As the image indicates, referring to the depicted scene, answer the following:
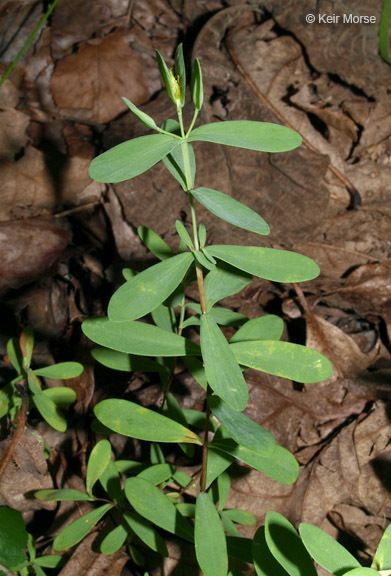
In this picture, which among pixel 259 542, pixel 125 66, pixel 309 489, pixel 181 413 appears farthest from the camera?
pixel 125 66

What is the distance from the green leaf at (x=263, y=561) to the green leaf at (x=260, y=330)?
1.63ft

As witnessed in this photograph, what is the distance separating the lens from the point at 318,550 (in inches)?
38.8

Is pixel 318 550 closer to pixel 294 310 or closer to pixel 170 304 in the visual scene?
pixel 170 304

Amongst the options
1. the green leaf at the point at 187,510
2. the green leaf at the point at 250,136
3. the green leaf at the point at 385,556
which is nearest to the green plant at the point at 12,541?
the green leaf at the point at 187,510

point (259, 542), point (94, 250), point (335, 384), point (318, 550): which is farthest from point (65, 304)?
point (318, 550)

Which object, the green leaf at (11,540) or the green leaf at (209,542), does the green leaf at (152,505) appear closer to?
the green leaf at (209,542)

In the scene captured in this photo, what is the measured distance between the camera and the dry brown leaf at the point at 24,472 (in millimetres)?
1881

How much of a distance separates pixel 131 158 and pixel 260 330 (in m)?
0.64

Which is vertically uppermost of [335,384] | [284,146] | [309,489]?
[284,146]

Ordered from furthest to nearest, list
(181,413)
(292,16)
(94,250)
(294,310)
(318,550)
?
(292,16)
(94,250)
(294,310)
(181,413)
(318,550)

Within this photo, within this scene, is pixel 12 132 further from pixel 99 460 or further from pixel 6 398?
pixel 99 460

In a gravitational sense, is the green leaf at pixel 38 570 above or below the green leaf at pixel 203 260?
below

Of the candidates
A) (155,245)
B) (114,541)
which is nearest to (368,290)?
(155,245)

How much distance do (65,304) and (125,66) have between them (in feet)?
6.76
